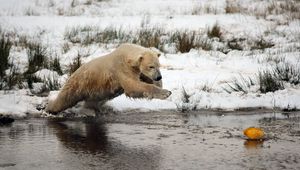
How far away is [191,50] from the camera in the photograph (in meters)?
12.9

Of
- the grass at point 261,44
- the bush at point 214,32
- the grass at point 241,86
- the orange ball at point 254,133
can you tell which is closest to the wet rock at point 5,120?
the orange ball at point 254,133

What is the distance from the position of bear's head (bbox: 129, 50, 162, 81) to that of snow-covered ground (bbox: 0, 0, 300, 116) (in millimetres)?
864

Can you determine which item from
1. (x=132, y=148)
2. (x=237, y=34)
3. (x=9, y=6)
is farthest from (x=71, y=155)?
(x=9, y=6)

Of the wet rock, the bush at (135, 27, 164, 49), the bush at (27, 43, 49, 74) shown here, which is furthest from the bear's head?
the bush at (135, 27, 164, 49)

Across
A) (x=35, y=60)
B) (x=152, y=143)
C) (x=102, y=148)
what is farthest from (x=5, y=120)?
(x=35, y=60)

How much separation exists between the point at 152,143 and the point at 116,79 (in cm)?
228

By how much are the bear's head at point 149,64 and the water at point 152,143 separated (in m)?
0.54

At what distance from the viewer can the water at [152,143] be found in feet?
15.9

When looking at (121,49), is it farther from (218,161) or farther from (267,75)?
(218,161)

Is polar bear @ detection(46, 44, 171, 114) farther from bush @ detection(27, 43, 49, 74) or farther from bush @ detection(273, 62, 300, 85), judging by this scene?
bush @ detection(27, 43, 49, 74)

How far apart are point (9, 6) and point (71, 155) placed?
17.6 metres

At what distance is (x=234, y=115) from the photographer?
7.71 m

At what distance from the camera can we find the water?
15.9ft

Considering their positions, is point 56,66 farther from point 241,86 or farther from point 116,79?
point 241,86
